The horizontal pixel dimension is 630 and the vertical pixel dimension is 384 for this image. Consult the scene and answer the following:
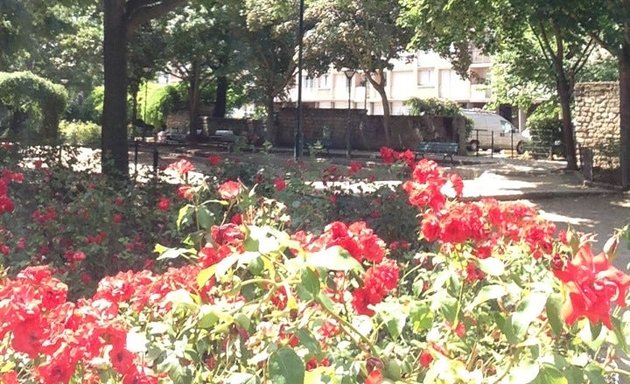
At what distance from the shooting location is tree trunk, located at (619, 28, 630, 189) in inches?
622

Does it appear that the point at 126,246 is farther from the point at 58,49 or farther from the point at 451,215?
the point at 58,49

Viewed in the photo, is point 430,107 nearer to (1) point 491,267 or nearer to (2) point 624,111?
(2) point 624,111

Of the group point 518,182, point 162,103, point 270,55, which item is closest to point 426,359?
point 518,182

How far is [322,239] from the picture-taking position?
2.20m

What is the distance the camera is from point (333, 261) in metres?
1.73

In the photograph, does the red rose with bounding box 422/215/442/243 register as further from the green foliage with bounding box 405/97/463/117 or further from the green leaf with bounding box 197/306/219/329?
the green foliage with bounding box 405/97/463/117

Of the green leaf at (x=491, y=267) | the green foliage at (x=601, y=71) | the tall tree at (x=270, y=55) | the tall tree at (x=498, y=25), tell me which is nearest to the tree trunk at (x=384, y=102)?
the tall tree at (x=270, y=55)

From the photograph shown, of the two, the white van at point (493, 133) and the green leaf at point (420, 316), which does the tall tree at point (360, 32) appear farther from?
the green leaf at point (420, 316)

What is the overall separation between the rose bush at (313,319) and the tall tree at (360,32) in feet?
78.3

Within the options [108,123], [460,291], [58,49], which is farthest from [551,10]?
[58,49]

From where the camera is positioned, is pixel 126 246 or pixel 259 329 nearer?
pixel 259 329

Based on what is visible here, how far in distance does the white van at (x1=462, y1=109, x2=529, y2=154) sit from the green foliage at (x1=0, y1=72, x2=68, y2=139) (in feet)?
55.3

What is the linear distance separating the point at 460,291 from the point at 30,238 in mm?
3912

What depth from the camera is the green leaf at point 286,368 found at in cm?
160
